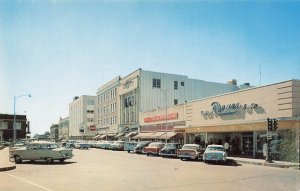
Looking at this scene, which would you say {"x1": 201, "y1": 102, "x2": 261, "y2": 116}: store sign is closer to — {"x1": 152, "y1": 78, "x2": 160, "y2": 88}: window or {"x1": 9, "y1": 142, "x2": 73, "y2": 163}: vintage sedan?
{"x1": 9, "y1": 142, "x2": 73, "y2": 163}: vintage sedan

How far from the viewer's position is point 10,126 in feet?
360

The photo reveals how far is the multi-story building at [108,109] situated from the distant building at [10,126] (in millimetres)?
29320

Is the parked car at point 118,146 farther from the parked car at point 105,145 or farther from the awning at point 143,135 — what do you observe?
the awning at point 143,135

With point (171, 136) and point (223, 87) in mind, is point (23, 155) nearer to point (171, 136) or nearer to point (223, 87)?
point (171, 136)

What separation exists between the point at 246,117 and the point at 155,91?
32.5 metres

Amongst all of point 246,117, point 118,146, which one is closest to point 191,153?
point 246,117

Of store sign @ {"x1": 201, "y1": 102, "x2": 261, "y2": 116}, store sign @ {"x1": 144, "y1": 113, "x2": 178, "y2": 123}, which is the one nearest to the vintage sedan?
store sign @ {"x1": 201, "y1": 102, "x2": 261, "y2": 116}

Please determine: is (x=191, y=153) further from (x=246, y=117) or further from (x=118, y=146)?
(x=118, y=146)

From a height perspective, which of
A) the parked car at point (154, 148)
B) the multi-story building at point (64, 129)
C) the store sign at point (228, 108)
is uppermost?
the store sign at point (228, 108)

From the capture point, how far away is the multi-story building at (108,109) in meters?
79.9

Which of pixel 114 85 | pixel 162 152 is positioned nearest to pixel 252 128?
pixel 162 152

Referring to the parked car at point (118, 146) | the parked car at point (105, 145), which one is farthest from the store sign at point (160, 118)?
the parked car at point (105, 145)

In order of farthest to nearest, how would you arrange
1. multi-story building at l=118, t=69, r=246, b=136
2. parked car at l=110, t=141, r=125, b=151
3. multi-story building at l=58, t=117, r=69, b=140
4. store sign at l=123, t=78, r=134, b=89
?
multi-story building at l=58, t=117, r=69, b=140, store sign at l=123, t=78, r=134, b=89, multi-story building at l=118, t=69, r=246, b=136, parked car at l=110, t=141, r=125, b=151

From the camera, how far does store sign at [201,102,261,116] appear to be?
116 ft
